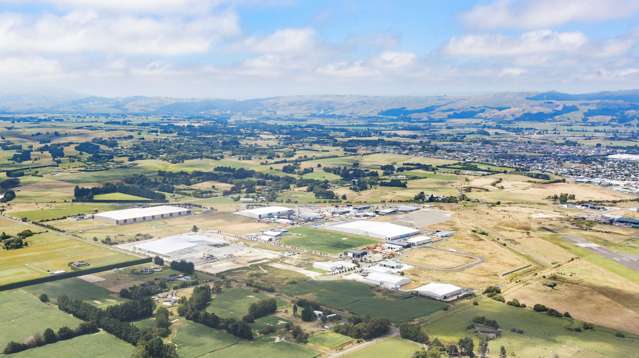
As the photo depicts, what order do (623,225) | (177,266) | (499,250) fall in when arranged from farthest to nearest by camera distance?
(623,225)
(499,250)
(177,266)

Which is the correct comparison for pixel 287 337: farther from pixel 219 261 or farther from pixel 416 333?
pixel 219 261

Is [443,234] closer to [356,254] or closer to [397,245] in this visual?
[397,245]

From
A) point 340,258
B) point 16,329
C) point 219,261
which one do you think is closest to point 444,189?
point 340,258

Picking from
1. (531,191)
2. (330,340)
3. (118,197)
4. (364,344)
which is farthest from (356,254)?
(531,191)

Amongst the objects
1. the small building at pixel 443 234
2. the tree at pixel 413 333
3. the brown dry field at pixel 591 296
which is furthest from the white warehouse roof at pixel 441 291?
the small building at pixel 443 234

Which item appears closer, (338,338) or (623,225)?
(338,338)

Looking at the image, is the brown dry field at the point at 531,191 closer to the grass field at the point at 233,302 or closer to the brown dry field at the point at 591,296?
the brown dry field at the point at 591,296
